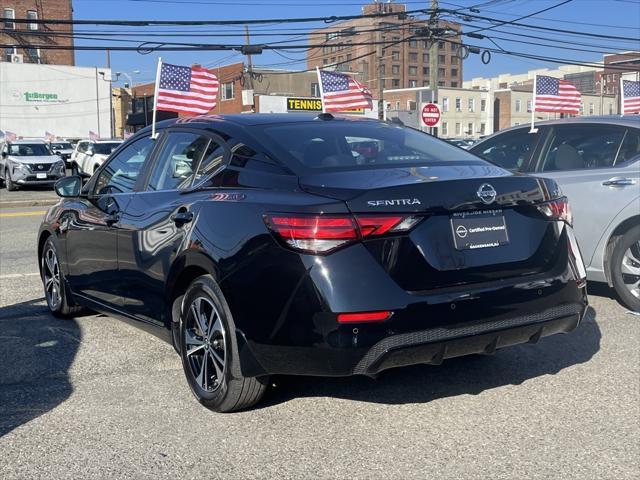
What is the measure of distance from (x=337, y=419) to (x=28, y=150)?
83.1ft

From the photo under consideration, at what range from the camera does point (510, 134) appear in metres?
7.28

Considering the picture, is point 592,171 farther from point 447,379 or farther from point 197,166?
point 197,166

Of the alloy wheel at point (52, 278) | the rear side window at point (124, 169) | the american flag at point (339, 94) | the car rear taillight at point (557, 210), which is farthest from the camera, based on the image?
the american flag at point (339, 94)

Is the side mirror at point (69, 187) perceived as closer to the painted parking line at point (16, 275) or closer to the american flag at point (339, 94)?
the painted parking line at point (16, 275)

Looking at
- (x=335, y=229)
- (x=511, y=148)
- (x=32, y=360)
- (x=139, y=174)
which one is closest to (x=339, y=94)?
(x=511, y=148)

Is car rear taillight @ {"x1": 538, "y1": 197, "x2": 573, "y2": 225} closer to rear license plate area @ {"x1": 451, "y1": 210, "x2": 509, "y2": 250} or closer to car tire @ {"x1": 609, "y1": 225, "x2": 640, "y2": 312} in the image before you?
rear license plate area @ {"x1": 451, "y1": 210, "x2": 509, "y2": 250}

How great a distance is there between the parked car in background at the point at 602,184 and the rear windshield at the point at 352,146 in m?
1.85

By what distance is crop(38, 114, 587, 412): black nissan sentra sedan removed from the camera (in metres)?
3.41

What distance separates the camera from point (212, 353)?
13.3 ft

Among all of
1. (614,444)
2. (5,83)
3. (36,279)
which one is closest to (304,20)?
(36,279)

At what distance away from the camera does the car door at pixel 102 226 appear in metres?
5.06

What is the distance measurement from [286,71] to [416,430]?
220 feet

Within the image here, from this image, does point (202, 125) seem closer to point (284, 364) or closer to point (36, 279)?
point (284, 364)

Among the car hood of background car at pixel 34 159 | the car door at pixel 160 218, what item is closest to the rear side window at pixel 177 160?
the car door at pixel 160 218
